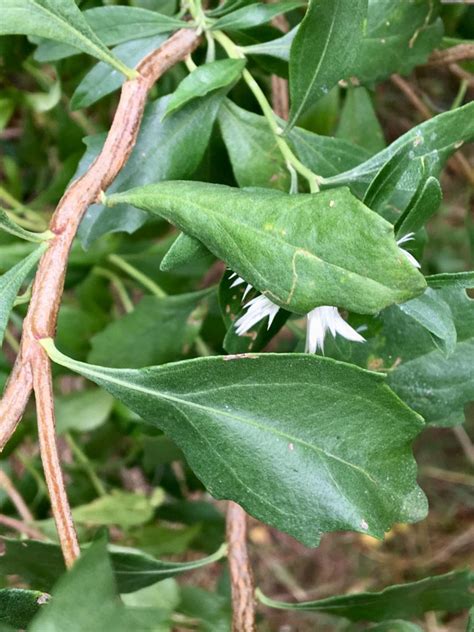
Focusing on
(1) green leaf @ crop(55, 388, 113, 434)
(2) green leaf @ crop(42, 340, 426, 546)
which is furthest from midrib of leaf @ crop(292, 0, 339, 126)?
(1) green leaf @ crop(55, 388, 113, 434)

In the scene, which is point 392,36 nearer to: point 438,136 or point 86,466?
point 438,136

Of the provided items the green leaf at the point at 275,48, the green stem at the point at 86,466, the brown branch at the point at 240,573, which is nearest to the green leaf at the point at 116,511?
the green stem at the point at 86,466

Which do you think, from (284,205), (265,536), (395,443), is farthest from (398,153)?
(265,536)

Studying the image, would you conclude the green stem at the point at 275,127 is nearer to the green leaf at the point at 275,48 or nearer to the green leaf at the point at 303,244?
the green leaf at the point at 275,48

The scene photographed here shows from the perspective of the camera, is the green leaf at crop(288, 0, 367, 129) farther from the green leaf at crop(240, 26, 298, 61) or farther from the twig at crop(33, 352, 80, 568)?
the twig at crop(33, 352, 80, 568)

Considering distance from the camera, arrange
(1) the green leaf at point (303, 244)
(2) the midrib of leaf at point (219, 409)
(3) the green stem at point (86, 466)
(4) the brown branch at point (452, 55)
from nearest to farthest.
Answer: (1) the green leaf at point (303, 244)
(2) the midrib of leaf at point (219, 409)
(4) the brown branch at point (452, 55)
(3) the green stem at point (86, 466)

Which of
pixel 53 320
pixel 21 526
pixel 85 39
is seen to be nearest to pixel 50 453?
pixel 53 320
